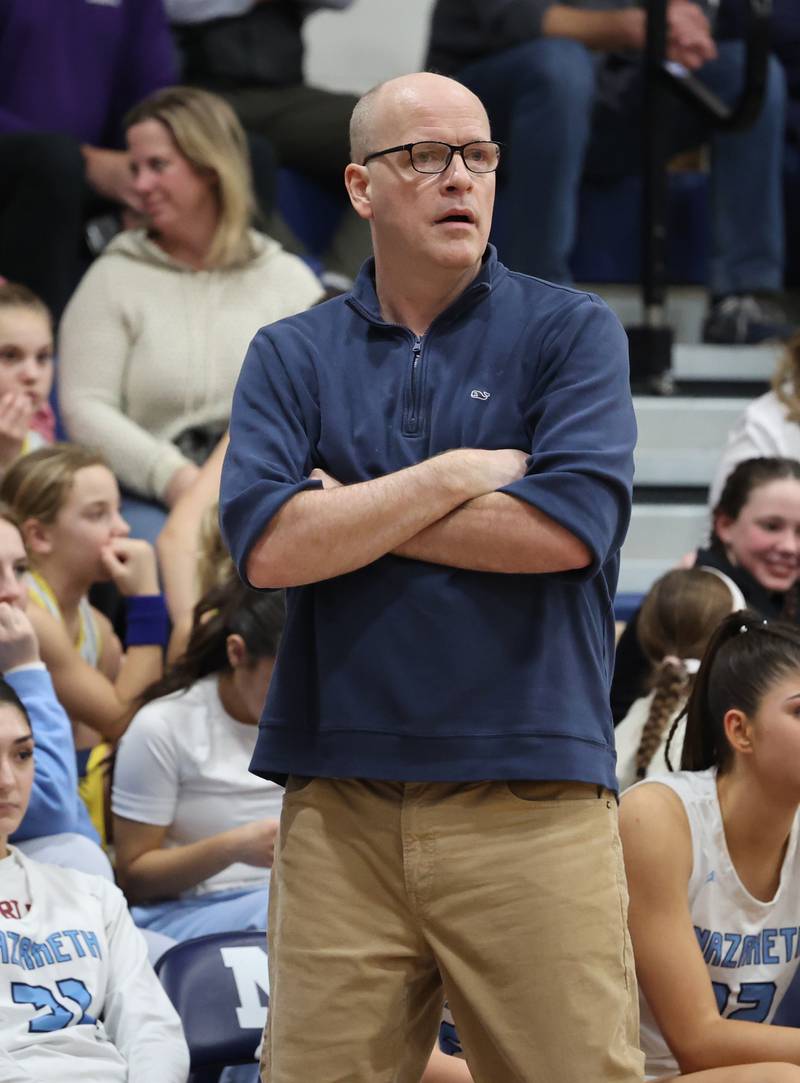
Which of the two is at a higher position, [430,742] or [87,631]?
[430,742]

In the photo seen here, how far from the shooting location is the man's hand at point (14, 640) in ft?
8.19

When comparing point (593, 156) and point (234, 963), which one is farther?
point (593, 156)

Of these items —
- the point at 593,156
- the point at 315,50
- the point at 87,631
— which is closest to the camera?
the point at 87,631

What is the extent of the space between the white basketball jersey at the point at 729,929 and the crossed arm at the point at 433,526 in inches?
32.1

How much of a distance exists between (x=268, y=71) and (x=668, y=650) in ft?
8.00

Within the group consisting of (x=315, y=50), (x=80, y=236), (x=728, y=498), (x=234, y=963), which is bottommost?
(x=234, y=963)

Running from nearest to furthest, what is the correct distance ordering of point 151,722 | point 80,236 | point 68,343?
point 151,722
point 68,343
point 80,236

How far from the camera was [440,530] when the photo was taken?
1593mm

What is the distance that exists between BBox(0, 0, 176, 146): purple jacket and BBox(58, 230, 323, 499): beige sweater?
2.03ft

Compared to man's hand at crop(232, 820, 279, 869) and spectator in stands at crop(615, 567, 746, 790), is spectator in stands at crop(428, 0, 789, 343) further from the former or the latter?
man's hand at crop(232, 820, 279, 869)

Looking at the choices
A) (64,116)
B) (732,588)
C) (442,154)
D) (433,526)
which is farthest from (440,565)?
(64,116)

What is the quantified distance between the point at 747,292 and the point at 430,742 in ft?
11.0

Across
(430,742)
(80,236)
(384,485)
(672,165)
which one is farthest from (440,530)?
(672,165)

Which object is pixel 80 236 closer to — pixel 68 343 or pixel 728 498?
pixel 68 343
